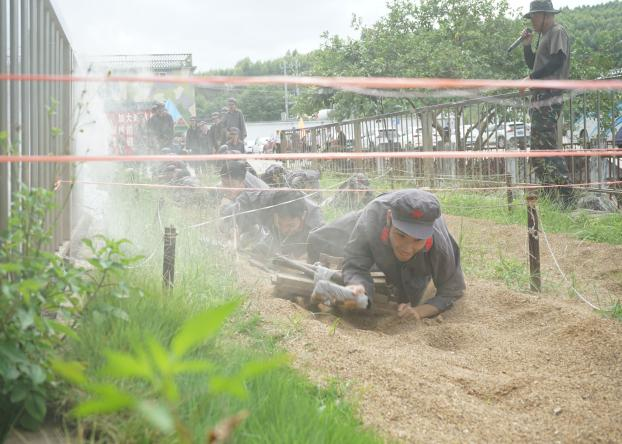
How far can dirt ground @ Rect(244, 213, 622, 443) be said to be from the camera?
2605mm

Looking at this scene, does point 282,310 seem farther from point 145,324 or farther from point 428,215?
point 145,324

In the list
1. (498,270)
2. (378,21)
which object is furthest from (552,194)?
(378,21)

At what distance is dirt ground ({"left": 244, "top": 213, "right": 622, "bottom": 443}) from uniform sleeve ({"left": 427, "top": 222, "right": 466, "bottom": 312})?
14 cm

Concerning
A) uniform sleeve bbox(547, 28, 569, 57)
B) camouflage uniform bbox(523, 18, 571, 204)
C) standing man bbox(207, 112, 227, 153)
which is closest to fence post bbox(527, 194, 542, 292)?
camouflage uniform bbox(523, 18, 571, 204)

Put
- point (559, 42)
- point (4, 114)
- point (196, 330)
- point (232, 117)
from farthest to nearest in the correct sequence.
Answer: point (232, 117), point (559, 42), point (4, 114), point (196, 330)

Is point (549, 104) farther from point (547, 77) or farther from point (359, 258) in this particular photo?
point (359, 258)

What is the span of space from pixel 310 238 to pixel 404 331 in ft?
6.22

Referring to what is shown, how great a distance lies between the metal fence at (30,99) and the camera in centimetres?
260

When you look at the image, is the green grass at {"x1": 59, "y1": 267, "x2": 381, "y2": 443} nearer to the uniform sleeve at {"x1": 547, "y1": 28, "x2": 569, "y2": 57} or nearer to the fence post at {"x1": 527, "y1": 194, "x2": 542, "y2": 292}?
the fence post at {"x1": 527, "y1": 194, "x2": 542, "y2": 292}

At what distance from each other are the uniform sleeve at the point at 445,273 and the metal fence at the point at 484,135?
390cm

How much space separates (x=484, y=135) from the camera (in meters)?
11.6

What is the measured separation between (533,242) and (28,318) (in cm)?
414

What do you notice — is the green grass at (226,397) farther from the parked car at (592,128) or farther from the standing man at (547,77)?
the parked car at (592,128)

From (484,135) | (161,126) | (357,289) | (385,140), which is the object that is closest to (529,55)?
(484,135)
